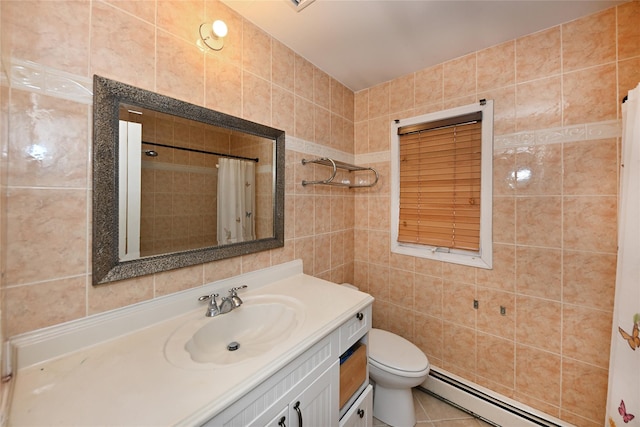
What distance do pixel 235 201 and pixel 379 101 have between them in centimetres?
151

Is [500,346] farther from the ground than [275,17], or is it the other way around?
[275,17]

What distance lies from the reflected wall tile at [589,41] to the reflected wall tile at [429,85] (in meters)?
0.63

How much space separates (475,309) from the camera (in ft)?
5.14

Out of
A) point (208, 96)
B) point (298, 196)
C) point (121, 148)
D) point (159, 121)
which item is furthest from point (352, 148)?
point (121, 148)

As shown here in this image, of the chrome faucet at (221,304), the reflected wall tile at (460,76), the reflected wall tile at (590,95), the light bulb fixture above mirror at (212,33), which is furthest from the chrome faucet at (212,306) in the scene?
the reflected wall tile at (590,95)

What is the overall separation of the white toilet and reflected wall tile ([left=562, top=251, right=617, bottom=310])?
2.95 feet

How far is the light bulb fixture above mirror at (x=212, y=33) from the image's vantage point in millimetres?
1068

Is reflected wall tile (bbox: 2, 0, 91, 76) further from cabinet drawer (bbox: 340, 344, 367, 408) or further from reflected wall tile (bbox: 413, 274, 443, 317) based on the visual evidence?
reflected wall tile (bbox: 413, 274, 443, 317)

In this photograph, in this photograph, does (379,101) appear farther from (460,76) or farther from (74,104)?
(74,104)

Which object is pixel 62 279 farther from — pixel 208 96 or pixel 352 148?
pixel 352 148

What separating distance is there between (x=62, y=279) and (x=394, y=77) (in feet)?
7.40

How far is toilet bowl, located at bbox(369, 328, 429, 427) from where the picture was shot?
4.47 ft

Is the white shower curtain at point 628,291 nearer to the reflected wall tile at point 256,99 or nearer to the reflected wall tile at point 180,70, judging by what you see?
the reflected wall tile at point 256,99

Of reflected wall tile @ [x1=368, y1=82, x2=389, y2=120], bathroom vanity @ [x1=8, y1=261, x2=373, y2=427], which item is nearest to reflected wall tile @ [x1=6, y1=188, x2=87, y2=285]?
bathroom vanity @ [x1=8, y1=261, x2=373, y2=427]
